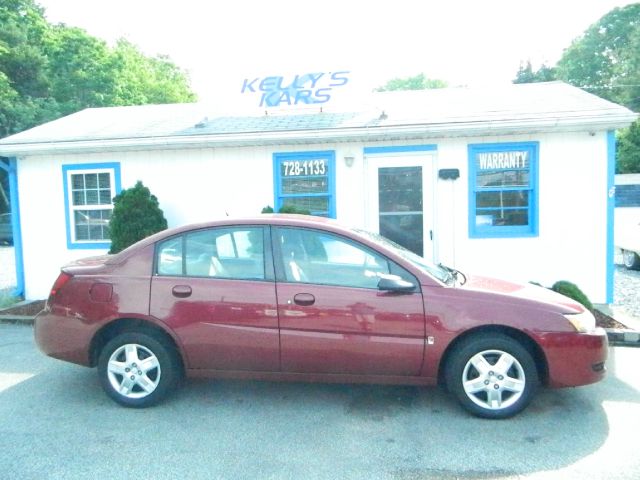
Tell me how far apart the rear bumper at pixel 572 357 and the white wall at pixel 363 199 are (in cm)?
407

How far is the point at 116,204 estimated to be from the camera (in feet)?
26.6

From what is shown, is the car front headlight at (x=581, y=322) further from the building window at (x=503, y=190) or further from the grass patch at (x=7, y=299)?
the grass patch at (x=7, y=299)

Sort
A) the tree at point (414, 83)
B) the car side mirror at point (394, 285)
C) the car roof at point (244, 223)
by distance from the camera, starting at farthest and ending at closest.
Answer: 1. the tree at point (414, 83)
2. the car roof at point (244, 223)
3. the car side mirror at point (394, 285)

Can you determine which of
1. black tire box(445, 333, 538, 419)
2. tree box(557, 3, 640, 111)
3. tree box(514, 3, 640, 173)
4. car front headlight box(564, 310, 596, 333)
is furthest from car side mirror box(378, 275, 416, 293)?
tree box(557, 3, 640, 111)

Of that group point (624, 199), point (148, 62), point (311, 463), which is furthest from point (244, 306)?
point (148, 62)

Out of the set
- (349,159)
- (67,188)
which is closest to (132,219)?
(67,188)

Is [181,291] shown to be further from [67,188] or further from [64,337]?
[67,188]

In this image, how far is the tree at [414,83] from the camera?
68.6m

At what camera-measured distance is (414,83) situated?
7081 cm

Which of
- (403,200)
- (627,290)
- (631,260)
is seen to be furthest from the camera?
(631,260)

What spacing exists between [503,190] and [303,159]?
10.1 ft

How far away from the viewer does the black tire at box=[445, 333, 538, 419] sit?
3.91m

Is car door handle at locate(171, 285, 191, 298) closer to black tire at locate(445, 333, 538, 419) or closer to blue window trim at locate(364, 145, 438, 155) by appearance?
black tire at locate(445, 333, 538, 419)

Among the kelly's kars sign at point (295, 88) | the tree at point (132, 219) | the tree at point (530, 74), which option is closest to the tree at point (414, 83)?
→ the tree at point (530, 74)
